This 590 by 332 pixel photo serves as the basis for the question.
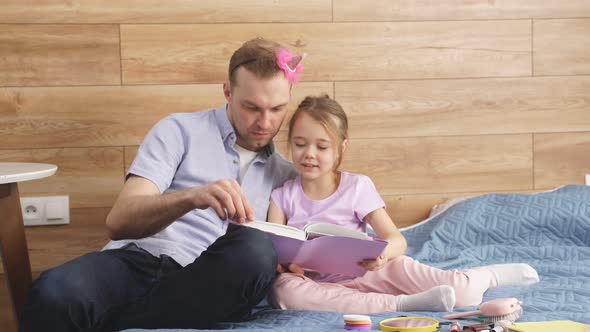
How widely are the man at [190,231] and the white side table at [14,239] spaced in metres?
0.28

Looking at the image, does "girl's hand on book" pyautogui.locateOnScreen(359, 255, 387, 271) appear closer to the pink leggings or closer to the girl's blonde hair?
the pink leggings

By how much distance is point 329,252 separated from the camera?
59.6 inches

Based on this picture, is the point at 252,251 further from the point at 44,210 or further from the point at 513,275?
A: the point at 44,210

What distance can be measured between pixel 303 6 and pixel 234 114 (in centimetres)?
69

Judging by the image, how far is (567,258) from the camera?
76.6 inches

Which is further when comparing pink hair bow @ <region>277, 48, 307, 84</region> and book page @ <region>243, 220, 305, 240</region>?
pink hair bow @ <region>277, 48, 307, 84</region>

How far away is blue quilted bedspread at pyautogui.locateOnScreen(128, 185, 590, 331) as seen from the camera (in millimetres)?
1796

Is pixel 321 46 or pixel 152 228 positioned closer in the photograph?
pixel 152 228

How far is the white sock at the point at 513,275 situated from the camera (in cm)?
170

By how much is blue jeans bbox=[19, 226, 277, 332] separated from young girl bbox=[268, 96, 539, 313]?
0.14 metres

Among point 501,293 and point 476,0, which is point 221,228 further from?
point 476,0

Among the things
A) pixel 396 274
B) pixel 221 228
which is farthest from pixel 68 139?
pixel 396 274

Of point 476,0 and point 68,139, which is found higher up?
point 476,0

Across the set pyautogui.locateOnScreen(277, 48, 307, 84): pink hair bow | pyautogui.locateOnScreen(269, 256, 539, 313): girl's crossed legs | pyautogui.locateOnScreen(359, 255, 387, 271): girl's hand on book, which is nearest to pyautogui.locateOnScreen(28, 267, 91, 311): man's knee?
pyautogui.locateOnScreen(269, 256, 539, 313): girl's crossed legs
